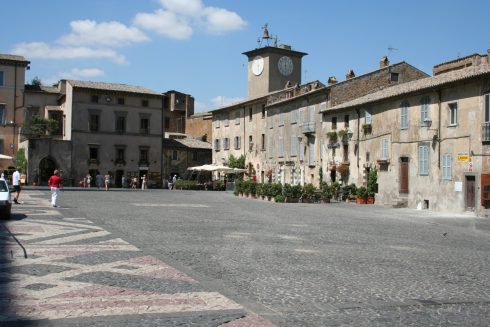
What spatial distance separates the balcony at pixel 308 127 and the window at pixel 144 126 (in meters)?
22.0

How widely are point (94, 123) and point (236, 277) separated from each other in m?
53.3

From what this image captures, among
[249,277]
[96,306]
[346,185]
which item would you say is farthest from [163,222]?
[346,185]

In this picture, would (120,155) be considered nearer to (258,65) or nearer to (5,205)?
(258,65)

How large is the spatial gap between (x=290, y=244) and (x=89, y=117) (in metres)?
49.3

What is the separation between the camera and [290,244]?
13.8m

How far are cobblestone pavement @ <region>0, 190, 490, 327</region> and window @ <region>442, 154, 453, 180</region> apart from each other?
12.7 meters

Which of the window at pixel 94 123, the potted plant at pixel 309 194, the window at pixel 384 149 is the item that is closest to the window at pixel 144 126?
the window at pixel 94 123

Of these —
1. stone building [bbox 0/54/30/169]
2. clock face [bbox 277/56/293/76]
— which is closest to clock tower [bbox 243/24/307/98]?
clock face [bbox 277/56/293/76]

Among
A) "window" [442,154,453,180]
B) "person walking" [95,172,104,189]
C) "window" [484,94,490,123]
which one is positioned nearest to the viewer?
"window" [484,94,490,123]

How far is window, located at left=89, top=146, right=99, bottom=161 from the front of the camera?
196 ft

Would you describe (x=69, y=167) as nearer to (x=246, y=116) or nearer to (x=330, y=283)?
(x=246, y=116)

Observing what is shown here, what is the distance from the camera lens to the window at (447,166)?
96.2 ft

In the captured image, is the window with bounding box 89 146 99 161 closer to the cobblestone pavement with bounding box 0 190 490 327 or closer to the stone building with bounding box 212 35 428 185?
the stone building with bounding box 212 35 428 185

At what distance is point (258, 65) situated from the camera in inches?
2514
